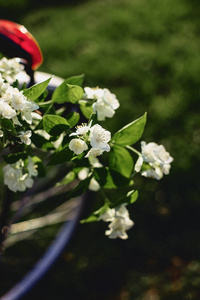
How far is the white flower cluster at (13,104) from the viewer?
1.00m

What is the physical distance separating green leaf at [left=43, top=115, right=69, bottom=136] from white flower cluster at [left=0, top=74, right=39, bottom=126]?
0.17 ft

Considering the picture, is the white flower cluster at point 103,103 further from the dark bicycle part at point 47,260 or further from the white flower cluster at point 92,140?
the dark bicycle part at point 47,260

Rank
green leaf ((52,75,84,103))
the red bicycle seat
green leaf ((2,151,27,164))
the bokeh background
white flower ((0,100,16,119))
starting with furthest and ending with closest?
the bokeh background, the red bicycle seat, green leaf ((52,75,84,103)), green leaf ((2,151,27,164)), white flower ((0,100,16,119))

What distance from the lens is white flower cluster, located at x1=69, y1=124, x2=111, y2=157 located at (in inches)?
39.7

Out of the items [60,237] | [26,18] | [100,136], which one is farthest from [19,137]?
[26,18]

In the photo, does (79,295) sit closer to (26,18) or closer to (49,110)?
(49,110)

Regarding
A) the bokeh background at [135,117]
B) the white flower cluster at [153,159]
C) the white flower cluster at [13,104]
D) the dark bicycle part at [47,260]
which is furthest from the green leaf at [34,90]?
the bokeh background at [135,117]

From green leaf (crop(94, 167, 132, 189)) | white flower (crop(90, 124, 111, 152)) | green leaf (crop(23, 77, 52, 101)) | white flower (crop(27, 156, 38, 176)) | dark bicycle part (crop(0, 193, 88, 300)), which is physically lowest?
dark bicycle part (crop(0, 193, 88, 300))

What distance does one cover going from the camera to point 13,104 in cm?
102

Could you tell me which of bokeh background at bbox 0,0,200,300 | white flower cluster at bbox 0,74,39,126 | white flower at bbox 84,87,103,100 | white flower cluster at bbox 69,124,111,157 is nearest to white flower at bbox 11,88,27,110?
white flower cluster at bbox 0,74,39,126

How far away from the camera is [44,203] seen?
2869mm

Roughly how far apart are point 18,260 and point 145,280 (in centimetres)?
88

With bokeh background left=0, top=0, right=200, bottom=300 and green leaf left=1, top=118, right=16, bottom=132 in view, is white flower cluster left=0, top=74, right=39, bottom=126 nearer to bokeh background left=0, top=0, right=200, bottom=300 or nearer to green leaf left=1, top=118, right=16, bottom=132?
green leaf left=1, top=118, right=16, bottom=132

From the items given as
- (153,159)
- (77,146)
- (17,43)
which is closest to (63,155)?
(77,146)
